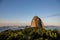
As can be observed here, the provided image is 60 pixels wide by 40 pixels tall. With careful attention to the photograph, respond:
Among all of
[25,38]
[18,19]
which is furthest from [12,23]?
[25,38]

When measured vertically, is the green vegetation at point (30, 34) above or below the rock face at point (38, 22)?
below

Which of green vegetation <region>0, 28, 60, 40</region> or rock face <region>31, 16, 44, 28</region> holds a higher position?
rock face <region>31, 16, 44, 28</region>

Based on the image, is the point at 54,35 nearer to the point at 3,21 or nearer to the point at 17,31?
the point at 17,31

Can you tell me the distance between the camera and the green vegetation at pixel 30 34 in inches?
146

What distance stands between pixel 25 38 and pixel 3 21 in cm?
50

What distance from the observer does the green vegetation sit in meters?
3.72

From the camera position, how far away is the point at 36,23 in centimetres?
393

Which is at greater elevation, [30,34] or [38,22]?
[38,22]

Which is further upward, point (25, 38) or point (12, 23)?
point (12, 23)

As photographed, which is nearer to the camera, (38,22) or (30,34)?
(30,34)

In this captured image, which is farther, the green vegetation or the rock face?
the rock face

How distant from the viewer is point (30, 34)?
3.76 meters

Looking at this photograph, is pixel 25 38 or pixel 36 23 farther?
pixel 36 23

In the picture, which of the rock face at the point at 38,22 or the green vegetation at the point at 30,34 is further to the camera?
the rock face at the point at 38,22
